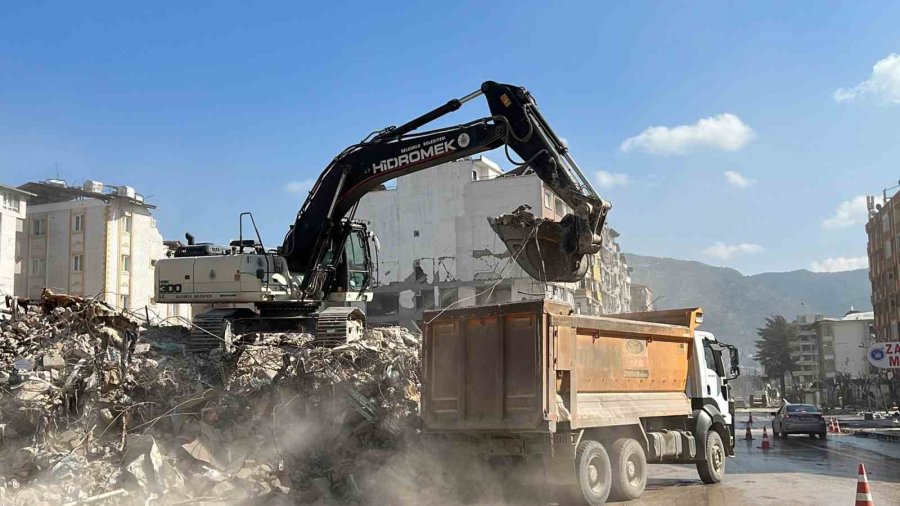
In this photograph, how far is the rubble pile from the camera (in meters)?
10.8

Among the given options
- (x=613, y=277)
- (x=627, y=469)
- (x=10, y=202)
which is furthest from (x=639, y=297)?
(x=627, y=469)

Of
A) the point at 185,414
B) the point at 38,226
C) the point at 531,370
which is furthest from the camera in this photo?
the point at 38,226

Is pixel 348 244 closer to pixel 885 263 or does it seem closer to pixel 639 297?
pixel 885 263

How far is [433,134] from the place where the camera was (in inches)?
590

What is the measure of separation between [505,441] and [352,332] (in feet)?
17.5

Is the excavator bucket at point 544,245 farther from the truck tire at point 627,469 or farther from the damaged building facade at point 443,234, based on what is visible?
the damaged building facade at point 443,234

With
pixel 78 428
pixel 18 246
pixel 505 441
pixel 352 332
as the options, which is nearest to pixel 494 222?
pixel 352 332

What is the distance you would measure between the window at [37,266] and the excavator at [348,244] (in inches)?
1745

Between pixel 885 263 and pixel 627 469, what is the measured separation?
229 ft

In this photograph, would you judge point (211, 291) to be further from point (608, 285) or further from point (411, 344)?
point (608, 285)

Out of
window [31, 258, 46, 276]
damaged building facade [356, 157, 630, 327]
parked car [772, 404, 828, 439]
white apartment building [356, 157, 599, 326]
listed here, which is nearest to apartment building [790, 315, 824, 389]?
damaged building facade [356, 157, 630, 327]

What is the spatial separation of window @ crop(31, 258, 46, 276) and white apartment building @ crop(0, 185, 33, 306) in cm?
536

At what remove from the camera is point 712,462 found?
13.6m

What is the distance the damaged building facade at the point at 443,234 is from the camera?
5412 centimetres
